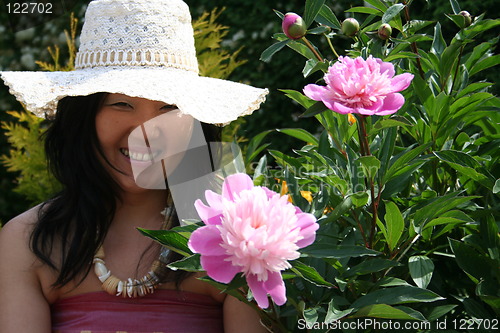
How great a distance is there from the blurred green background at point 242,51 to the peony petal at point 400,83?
80.9 inches

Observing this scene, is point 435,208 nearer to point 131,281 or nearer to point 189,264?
point 189,264

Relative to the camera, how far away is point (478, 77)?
2480 mm

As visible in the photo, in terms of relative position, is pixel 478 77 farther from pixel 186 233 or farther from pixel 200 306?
pixel 186 233

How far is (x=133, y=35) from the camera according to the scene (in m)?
1.58

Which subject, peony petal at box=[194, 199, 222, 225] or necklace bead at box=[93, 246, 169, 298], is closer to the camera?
peony petal at box=[194, 199, 222, 225]

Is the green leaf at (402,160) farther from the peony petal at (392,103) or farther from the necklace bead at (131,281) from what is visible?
the necklace bead at (131,281)

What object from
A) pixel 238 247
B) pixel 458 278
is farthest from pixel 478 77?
pixel 238 247

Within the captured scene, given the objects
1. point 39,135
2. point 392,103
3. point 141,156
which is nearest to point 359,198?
point 392,103

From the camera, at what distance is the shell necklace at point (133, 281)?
158cm

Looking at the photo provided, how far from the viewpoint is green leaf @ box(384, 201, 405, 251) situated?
3.52 feet

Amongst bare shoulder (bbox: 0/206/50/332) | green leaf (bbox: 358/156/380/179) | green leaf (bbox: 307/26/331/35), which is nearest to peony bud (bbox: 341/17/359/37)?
green leaf (bbox: 307/26/331/35)

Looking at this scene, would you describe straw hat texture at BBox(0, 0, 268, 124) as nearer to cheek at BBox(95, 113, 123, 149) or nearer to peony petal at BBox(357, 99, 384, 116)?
cheek at BBox(95, 113, 123, 149)

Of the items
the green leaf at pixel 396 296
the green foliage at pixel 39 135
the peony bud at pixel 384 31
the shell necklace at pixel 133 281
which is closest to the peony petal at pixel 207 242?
the green leaf at pixel 396 296

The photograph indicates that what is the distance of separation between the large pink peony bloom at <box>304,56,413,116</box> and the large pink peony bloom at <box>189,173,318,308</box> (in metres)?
0.24
